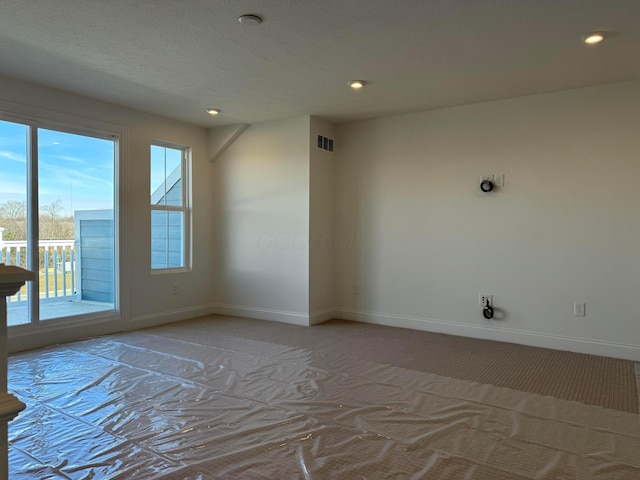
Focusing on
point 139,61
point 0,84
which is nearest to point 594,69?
point 139,61

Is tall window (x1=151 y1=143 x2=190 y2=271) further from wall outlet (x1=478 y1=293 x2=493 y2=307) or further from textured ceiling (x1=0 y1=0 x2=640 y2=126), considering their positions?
wall outlet (x1=478 y1=293 x2=493 y2=307)

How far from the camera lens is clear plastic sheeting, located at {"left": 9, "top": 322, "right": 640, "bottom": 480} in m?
2.03

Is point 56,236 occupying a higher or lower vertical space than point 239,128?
lower

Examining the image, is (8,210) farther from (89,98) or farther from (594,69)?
(594,69)

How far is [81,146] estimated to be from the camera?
4.45 metres

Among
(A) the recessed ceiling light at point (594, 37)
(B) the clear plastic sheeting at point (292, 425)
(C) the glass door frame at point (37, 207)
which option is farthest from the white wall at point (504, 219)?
(C) the glass door frame at point (37, 207)

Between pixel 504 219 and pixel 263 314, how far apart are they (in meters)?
2.99

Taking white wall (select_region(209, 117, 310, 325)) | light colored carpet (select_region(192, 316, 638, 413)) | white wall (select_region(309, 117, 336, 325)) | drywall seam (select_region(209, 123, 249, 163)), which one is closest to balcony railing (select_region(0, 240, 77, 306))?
light colored carpet (select_region(192, 316, 638, 413))

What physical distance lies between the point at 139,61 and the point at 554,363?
4.19 meters

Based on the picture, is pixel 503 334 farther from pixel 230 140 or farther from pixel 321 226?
pixel 230 140

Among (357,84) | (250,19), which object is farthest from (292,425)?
(357,84)

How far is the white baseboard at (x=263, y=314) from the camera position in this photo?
507 centimetres

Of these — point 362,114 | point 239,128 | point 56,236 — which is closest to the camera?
point 56,236

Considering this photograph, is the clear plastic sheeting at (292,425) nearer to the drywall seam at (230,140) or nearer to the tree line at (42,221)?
the tree line at (42,221)
